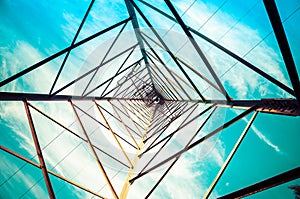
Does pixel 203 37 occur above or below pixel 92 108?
below

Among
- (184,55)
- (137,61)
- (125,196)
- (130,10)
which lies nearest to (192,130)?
(184,55)

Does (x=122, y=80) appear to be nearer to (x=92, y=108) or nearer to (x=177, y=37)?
(x=92, y=108)

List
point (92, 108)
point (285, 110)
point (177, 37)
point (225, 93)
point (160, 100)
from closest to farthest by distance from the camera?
point (285, 110), point (225, 93), point (177, 37), point (92, 108), point (160, 100)

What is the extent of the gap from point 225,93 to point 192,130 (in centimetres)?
425

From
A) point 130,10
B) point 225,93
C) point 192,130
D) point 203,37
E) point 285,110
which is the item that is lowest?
point 192,130

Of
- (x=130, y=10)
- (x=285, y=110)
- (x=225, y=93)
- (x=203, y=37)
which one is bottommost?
(x=285, y=110)

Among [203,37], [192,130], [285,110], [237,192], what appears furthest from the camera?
[192,130]

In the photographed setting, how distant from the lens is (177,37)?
230 inches

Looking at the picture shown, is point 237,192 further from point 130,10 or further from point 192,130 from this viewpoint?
point 192,130

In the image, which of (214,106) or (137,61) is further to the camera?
(137,61)

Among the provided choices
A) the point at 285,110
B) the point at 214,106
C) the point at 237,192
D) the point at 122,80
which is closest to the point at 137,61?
the point at 122,80

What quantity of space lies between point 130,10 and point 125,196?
456cm

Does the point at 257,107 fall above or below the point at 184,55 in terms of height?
below

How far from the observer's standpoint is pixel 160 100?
14.3m
